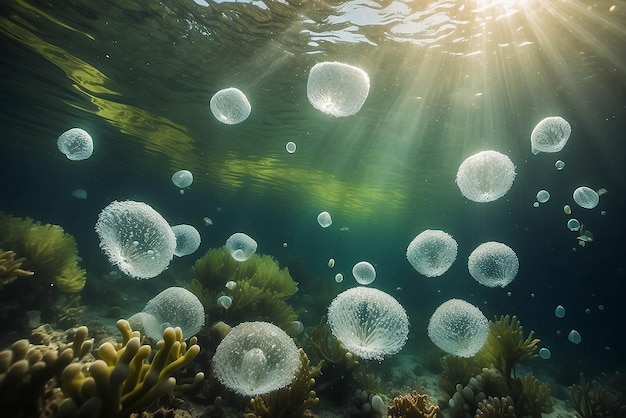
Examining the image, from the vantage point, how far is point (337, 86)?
6227 millimetres

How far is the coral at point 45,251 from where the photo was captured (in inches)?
350

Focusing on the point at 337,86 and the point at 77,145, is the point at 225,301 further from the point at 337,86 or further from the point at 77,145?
the point at 77,145

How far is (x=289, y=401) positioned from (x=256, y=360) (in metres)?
1.53

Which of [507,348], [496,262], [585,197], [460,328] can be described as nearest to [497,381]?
[507,348]

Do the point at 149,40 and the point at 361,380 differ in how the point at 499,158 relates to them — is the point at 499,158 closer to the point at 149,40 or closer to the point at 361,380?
the point at 361,380

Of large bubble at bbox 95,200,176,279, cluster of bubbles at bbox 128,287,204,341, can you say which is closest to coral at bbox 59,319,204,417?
large bubble at bbox 95,200,176,279

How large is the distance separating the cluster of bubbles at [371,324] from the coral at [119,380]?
2396 millimetres

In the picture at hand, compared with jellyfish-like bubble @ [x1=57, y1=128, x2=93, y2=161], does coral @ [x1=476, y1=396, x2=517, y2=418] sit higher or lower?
lower

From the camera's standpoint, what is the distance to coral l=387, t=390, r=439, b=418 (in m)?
5.37

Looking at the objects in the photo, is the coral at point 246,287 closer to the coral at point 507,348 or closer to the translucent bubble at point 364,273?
the translucent bubble at point 364,273

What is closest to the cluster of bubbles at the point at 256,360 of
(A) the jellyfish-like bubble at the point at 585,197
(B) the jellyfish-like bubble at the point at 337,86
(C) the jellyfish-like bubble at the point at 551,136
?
(B) the jellyfish-like bubble at the point at 337,86

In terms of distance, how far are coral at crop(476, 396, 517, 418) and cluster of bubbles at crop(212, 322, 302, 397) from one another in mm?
4075

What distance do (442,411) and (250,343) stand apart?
17.4ft

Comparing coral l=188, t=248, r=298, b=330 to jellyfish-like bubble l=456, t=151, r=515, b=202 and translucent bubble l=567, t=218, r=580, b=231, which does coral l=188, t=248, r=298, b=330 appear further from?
translucent bubble l=567, t=218, r=580, b=231
